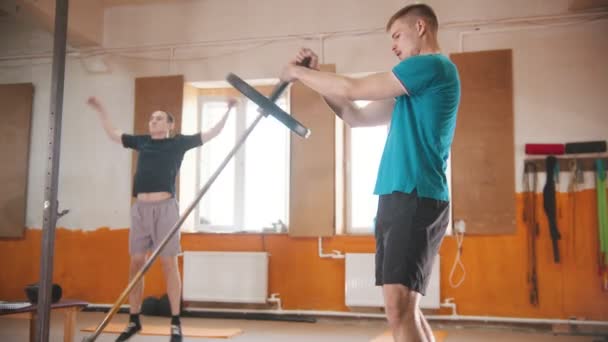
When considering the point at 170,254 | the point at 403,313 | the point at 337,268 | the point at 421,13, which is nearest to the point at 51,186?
the point at 403,313

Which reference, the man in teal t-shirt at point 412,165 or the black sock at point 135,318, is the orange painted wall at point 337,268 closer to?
the black sock at point 135,318

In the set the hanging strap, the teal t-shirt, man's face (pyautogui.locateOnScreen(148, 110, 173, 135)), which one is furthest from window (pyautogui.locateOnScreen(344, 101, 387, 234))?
the teal t-shirt

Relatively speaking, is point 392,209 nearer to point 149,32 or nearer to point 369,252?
point 369,252

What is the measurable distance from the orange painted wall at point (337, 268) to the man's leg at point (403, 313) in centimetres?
309

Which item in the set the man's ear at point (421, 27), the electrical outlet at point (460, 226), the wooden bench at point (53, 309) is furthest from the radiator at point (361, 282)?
the man's ear at point (421, 27)

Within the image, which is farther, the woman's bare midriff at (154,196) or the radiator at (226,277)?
the radiator at (226,277)

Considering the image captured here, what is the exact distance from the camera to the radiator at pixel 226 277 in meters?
4.92

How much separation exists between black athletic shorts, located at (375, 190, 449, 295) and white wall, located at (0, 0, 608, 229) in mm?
3151

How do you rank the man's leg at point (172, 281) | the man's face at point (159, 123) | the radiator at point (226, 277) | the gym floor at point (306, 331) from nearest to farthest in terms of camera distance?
the man's leg at point (172, 281) < the man's face at point (159, 123) < the gym floor at point (306, 331) < the radiator at point (226, 277)

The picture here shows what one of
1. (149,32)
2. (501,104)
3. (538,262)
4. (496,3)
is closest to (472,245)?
(538,262)

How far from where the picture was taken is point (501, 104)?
4.64 meters

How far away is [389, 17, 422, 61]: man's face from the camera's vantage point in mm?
1906

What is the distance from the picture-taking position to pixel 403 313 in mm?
1688

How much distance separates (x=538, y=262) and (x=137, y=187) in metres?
3.13
